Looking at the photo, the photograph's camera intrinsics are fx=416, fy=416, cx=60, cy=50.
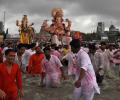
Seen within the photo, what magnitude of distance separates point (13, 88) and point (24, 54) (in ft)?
34.5

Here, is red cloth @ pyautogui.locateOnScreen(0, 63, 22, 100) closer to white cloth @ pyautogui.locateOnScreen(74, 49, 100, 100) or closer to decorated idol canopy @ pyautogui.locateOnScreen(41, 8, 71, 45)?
white cloth @ pyautogui.locateOnScreen(74, 49, 100, 100)

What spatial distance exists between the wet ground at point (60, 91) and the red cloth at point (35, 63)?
1.50 ft

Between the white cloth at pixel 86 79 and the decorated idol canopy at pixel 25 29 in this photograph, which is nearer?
the white cloth at pixel 86 79

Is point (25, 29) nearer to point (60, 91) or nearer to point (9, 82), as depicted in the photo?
point (60, 91)

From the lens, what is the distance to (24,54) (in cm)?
1795

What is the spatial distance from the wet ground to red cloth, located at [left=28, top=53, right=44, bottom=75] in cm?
46

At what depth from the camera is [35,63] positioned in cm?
1546

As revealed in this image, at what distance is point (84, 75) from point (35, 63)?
312 inches

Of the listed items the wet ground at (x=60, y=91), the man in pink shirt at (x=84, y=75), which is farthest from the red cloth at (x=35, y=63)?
the man in pink shirt at (x=84, y=75)

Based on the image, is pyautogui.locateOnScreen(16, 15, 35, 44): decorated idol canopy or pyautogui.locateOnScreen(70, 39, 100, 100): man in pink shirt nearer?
pyautogui.locateOnScreen(70, 39, 100, 100): man in pink shirt

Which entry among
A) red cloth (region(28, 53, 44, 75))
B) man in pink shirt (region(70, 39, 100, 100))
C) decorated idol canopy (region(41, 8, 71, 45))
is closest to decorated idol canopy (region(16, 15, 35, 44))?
decorated idol canopy (region(41, 8, 71, 45))

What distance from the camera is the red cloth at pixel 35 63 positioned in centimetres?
1531

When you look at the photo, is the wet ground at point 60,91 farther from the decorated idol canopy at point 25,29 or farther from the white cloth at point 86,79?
the decorated idol canopy at point 25,29

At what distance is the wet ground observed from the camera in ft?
37.2
